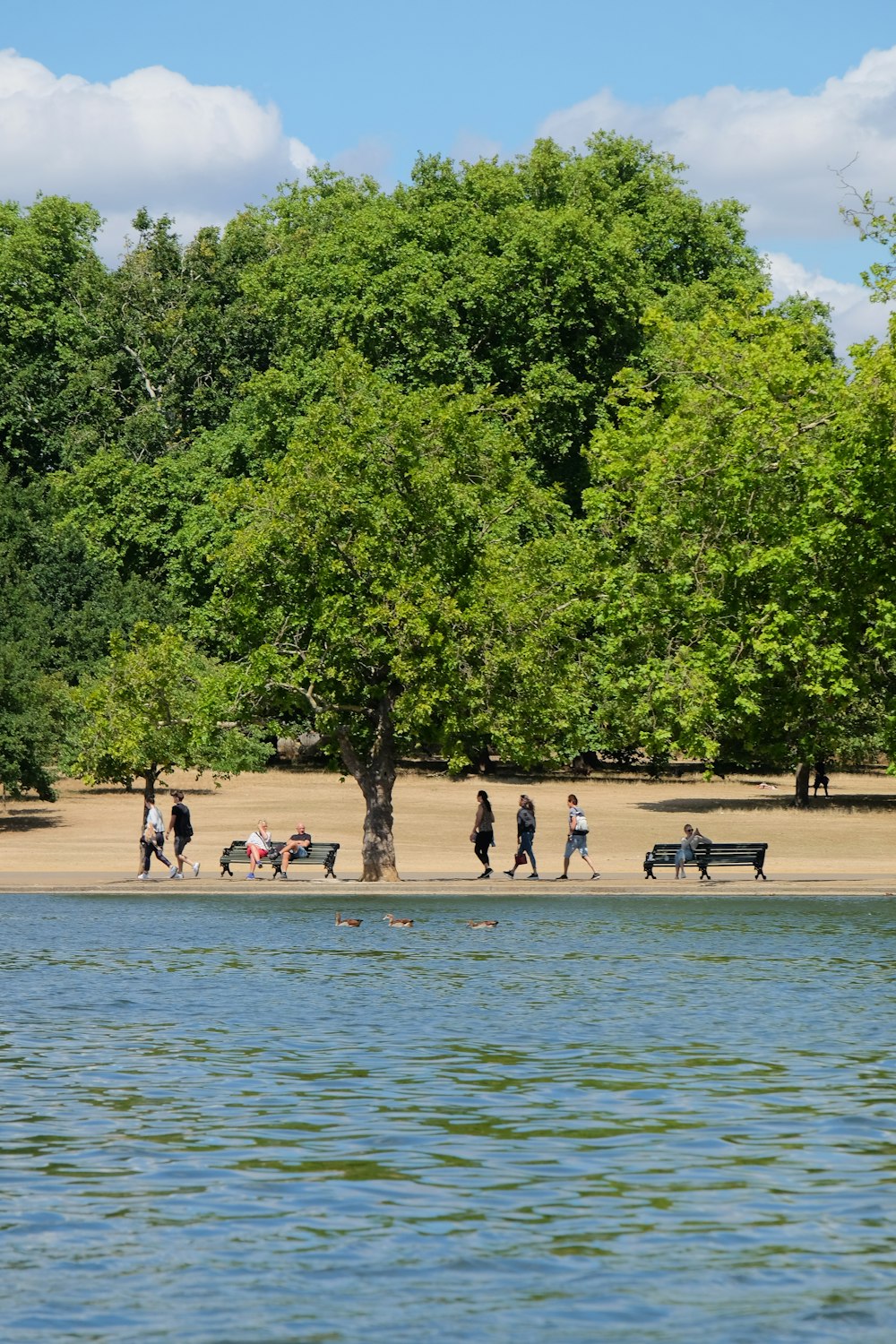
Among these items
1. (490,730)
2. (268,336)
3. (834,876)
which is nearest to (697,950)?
(490,730)

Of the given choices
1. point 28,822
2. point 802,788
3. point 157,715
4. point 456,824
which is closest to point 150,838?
point 157,715

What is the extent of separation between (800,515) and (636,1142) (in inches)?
1301

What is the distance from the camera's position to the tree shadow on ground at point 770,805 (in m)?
63.8

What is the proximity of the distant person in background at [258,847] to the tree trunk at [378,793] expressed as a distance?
272 centimetres

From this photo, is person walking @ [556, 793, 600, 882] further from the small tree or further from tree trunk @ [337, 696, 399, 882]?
the small tree

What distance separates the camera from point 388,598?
38750 mm

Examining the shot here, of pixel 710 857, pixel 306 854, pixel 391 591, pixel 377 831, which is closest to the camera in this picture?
pixel 391 591

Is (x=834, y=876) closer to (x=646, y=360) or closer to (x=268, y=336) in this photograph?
(x=646, y=360)

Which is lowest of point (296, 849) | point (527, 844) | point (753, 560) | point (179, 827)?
point (296, 849)

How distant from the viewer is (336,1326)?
29.2 feet

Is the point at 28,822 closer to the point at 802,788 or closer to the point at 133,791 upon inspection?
the point at 133,791

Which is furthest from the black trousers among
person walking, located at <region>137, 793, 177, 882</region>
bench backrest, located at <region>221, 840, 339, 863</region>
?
person walking, located at <region>137, 793, 177, 882</region>

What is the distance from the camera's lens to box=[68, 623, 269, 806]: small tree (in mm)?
39688

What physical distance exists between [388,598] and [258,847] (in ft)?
23.3
